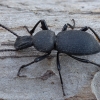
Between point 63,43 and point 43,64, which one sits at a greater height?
point 63,43

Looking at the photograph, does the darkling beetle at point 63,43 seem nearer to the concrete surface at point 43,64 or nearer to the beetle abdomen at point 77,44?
the beetle abdomen at point 77,44

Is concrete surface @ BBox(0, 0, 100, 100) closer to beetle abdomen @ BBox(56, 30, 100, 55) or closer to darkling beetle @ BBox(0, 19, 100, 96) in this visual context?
darkling beetle @ BBox(0, 19, 100, 96)

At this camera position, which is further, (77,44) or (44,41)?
(44,41)

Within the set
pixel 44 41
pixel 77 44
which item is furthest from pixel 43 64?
pixel 77 44

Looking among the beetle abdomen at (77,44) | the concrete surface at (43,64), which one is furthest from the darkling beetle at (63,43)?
the concrete surface at (43,64)

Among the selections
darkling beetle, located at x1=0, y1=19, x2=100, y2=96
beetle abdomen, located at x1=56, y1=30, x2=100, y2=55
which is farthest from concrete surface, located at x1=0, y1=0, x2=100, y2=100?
beetle abdomen, located at x1=56, y1=30, x2=100, y2=55

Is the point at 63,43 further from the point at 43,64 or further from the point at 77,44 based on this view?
the point at 43,64

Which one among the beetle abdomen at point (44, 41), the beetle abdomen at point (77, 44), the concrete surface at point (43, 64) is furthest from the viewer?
the beetle abdomen at point (44, 41)
